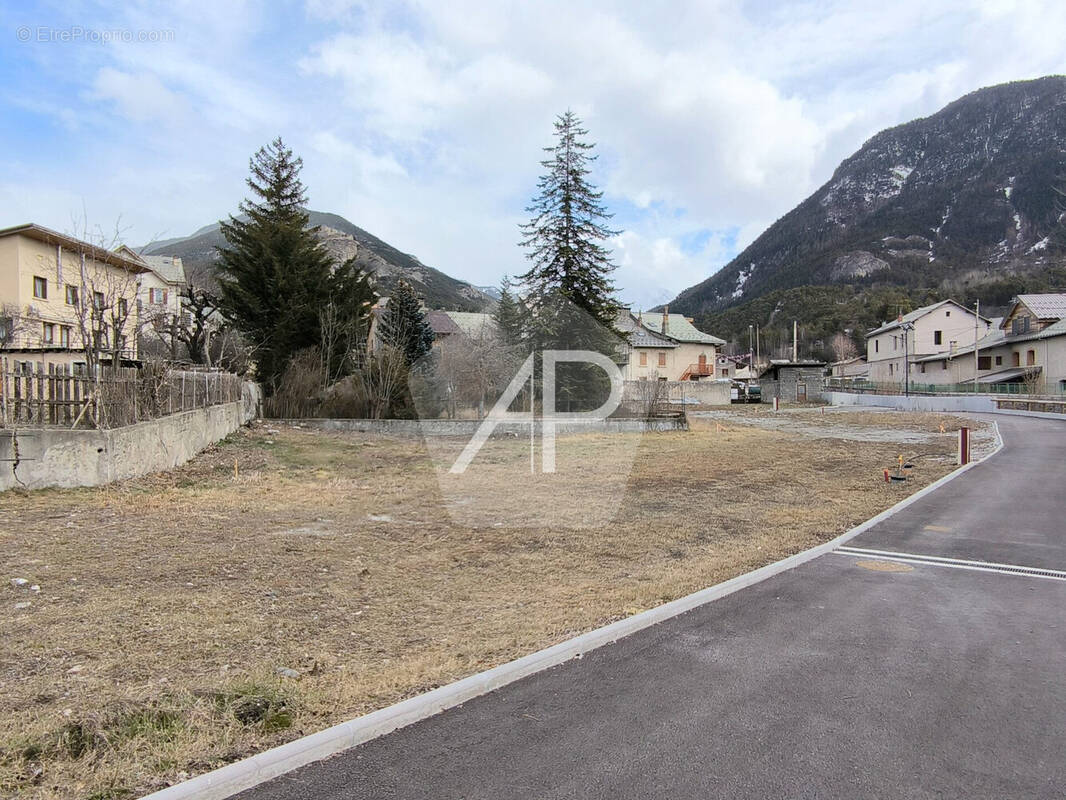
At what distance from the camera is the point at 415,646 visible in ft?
14.5

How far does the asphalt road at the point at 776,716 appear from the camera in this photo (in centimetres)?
277

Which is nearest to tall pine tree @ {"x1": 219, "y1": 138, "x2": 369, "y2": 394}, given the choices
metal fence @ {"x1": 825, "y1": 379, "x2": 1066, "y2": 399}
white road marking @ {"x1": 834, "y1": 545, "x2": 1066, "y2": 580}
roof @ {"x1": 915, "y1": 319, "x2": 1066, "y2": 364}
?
white road marking @ {"x1": 834, "y1": 545, "x2": 1066, "y2": 580}

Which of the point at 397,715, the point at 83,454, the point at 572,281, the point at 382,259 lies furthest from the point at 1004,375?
the point at 382,259

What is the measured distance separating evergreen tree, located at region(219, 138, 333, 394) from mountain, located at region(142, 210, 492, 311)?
4051 cm

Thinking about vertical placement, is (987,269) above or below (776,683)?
above

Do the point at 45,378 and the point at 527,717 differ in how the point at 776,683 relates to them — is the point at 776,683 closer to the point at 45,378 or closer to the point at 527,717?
the point at 527,717

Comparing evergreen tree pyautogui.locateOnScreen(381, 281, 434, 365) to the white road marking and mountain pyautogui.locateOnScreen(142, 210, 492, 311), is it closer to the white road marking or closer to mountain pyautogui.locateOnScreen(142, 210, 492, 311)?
the white road marking

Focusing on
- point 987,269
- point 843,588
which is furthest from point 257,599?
point 987,269

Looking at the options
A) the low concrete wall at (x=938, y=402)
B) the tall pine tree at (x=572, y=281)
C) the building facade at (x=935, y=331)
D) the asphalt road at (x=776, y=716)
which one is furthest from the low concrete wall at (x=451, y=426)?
the building facade at (x=935, y=331)

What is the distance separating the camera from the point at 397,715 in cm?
330

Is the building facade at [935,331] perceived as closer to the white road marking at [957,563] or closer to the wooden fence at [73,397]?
the white road marking at [957,563]

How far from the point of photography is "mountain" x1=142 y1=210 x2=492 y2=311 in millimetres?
85312

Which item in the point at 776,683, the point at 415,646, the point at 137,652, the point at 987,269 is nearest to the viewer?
the point at 776,683

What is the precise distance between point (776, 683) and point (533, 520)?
5.60m
